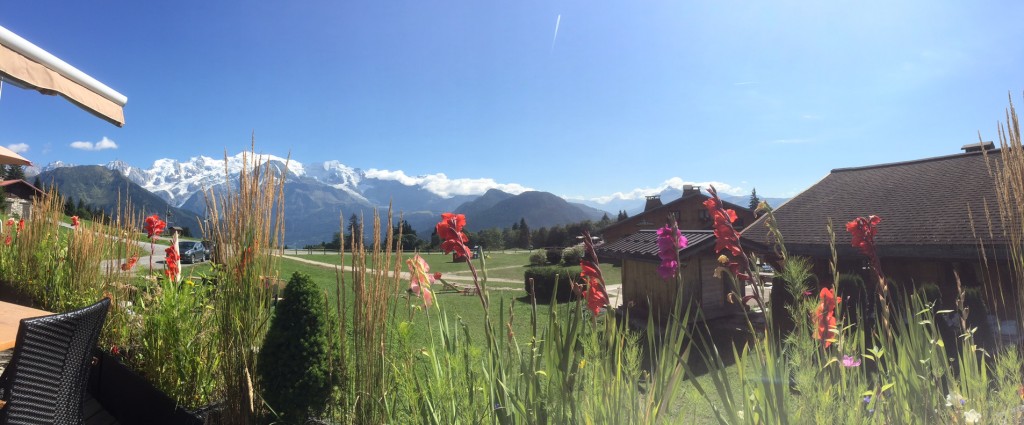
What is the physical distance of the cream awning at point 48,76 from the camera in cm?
275

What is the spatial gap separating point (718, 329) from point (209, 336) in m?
9.63

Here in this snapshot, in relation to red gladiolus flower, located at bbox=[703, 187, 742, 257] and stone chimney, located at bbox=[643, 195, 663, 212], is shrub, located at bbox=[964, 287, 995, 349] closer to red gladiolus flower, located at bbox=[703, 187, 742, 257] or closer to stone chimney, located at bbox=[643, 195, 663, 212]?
red gladiolus flower, located at bbox=[703, 187, 742, 257]

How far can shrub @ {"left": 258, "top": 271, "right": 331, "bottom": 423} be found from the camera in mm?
2256

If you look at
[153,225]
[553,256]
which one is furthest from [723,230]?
[553,256]

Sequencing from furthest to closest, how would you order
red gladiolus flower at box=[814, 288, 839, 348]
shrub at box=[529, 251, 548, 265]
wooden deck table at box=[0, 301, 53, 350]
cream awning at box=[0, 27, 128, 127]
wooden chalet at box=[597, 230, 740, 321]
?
1. shrub at box=[529, 251, 548, 265]
2. wooden chalet at box=[597, 230, 740, 321]
3. cream awning at box=[0, 27, 128, 127]
4. wooden deck table at box=[0, 301, 53, 350]
5. red gladiolus flower at box=[814, 288, 839, 348]

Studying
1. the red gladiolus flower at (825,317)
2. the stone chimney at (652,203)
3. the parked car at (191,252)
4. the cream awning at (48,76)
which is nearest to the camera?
the red gladiolus flower at (825,317)

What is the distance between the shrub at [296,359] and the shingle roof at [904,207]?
361 inches

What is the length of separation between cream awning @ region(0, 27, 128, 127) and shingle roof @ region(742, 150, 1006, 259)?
10011 millimetres

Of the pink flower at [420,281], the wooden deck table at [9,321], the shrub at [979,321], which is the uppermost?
the pink flower at [420,281]

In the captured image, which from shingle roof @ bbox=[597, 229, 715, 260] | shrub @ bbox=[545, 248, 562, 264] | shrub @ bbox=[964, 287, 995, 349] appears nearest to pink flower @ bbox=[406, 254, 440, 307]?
shrub @ bbox=[964, 287, 995, 349]

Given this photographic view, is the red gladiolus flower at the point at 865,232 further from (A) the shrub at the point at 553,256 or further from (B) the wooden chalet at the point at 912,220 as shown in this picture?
(A) the shrub at the point at 553,256

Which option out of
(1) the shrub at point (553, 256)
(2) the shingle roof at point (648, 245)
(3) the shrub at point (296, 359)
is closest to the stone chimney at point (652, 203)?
(1) the shrub at point (553, 256)

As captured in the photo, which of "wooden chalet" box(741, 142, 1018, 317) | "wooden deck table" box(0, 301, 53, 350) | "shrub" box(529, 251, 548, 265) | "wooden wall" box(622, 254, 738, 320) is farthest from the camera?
"shrub" box(529, 251, 548, 265)

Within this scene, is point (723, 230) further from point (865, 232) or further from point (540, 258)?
point (540, 258)
